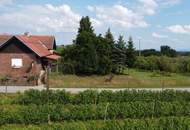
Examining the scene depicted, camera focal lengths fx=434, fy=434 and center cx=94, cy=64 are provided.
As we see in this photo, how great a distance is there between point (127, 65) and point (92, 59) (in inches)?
397

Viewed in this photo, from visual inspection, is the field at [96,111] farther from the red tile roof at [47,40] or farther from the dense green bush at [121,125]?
the red tile roof at [47,40]

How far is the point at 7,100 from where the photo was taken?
26500 millimetres

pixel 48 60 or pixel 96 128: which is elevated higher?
pixel 48 60

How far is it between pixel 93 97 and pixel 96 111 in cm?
288

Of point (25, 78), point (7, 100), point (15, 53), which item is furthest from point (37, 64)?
point (7, 100)

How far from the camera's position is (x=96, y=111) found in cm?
2322

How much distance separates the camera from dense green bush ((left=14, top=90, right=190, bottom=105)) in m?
25.8

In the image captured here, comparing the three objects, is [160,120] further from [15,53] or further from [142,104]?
[15,53]

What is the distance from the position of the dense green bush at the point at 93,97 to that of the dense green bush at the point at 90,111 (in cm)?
142

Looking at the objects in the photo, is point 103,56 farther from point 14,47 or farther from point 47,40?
point 47,40

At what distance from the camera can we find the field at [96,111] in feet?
68.8

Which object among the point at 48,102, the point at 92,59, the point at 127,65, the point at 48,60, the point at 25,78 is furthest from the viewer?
the point at 127,65

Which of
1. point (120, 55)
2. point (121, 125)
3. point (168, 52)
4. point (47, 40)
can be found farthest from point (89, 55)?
point (168, 52)

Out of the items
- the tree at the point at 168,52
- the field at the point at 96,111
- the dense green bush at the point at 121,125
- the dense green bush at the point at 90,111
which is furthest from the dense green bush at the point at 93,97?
the tree at the point at 168,52
